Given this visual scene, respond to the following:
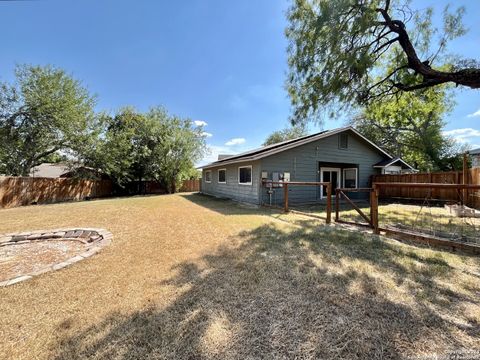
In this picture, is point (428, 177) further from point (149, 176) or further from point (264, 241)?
point (149, 176)

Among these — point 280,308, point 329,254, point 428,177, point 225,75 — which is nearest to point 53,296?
point 280,308

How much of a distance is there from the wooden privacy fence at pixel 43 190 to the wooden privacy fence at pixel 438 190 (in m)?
19.2

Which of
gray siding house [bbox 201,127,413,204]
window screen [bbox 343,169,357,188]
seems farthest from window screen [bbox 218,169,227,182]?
window screen [bbox 343,169,357,188]

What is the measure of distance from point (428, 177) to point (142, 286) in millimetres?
13947

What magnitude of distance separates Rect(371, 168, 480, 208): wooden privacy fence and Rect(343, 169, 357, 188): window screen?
51.8 inches

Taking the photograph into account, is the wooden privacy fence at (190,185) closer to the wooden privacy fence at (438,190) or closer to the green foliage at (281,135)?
the wooden privacy fence at (438,190)

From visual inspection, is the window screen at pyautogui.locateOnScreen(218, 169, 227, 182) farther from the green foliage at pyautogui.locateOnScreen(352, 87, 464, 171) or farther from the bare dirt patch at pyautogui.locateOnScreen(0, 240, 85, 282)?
the green foliage at pyautogui.locateOnScreen(352, 87, 464, 171)

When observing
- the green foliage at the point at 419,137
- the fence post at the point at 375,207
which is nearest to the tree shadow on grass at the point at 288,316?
the fence post at the point at 375,207

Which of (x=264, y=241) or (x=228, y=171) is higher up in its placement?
(x=228, y=171)

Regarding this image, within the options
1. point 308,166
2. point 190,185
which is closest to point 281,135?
point 190,185

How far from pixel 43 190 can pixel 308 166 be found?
680 inches

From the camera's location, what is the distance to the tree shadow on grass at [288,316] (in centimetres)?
181

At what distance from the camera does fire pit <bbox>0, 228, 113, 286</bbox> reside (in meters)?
3.49

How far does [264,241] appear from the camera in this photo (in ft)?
15.4
